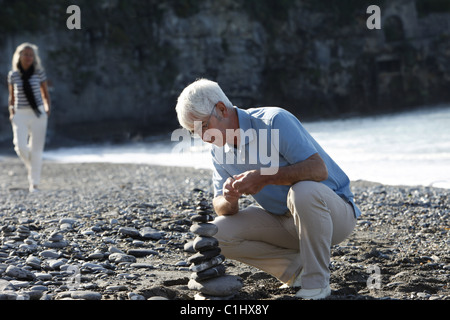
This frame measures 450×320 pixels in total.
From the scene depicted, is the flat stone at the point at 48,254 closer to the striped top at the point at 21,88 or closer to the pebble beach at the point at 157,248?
the pebble beach at the point at 157,248

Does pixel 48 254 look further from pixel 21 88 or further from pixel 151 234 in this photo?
pixel 21 88

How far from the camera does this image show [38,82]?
8492 millimetres

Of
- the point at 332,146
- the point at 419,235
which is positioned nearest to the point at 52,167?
the point at 332,146

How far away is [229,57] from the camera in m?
26.1

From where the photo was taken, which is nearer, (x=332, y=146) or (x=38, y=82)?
(x=38, y=82)

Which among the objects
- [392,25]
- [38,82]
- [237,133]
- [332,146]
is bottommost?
[332,146]

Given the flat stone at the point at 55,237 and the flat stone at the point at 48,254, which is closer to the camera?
the flat stone at the point at 48,254

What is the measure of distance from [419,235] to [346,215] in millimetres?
2101

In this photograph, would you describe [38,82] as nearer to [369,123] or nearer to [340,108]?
[369,123]

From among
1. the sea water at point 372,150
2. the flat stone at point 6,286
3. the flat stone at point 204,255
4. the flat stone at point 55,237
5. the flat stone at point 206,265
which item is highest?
the flat stone at point 204,255

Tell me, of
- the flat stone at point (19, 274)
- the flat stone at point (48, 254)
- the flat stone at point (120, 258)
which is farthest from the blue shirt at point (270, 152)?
the flat stone at point (48, 254)

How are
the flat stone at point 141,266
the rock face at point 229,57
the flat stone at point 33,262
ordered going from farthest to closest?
the rock face at point 229,57 → the flat stone at point 141,266 → the flat stone at point 33,262

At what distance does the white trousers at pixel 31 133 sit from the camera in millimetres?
8539

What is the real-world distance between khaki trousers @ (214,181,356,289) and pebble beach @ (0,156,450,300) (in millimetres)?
167
